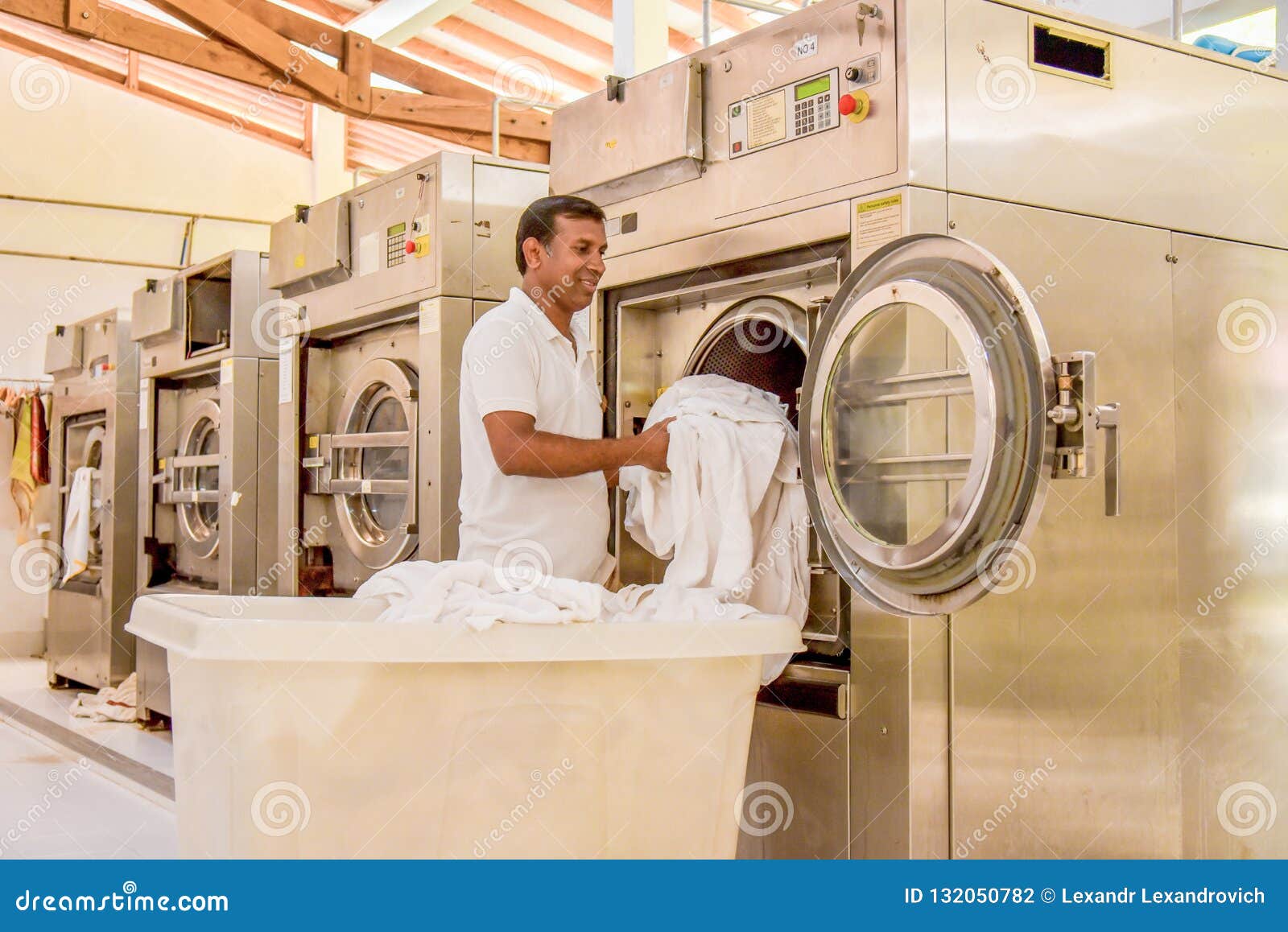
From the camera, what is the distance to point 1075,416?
2064 mm

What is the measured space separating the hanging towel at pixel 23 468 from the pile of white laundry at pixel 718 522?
603cm

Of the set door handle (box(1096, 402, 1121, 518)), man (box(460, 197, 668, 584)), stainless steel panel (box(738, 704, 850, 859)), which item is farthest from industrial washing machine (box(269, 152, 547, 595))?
door handle (box(1096, 402, 1121, 518))

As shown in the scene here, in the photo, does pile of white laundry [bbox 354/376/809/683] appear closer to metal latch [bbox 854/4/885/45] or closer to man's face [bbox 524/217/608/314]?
man's face [bbox 524/217/608/314]

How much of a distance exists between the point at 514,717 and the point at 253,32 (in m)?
4.66

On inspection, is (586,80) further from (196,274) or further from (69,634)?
(69,634)

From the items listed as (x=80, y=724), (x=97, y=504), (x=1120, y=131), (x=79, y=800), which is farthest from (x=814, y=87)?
(x=97, y=504)

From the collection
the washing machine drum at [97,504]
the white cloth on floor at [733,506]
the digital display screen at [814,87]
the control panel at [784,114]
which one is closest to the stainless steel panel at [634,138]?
the control panel at [784,114]

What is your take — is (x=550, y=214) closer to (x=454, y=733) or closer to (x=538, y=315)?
(x=538, y=315)

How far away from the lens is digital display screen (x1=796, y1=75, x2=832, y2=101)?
2.65 m

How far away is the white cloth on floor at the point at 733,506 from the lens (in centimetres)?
255

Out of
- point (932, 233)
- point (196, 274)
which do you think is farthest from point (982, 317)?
point (196, 274)

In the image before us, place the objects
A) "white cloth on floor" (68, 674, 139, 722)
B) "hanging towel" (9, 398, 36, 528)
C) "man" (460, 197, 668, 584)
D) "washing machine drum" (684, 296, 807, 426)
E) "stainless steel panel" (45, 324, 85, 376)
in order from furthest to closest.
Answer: "hanging towel" (9, 398, 36, 528) < "stainless steel panel" (45, 324, 85, 376) < "white cloth on floor" (68, 674, 139, 722) < "washing machine drum" (684, 296, 807, 426) < "man" (460, 197, 668, 584)

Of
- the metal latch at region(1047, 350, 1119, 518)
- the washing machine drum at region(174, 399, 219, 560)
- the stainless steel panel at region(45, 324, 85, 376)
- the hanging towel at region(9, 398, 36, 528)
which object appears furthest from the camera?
the hanging towel at region(9, 398, 36, 528)

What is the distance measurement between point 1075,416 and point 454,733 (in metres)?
Result: 1.11
